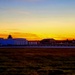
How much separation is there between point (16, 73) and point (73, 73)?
545 cm

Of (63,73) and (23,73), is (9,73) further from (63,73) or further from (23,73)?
(63,73)

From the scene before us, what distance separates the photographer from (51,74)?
25.9 meters

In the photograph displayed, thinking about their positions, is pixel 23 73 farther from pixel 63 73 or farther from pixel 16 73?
pixel 63 73

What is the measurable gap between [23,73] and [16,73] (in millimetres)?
742

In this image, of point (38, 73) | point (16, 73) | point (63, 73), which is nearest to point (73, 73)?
point (63, 73)

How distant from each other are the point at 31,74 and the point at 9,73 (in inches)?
92.4

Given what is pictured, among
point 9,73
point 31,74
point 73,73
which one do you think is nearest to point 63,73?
point 73,73

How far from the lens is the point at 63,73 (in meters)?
26.8

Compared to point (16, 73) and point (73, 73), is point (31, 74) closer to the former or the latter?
point (16, 73)

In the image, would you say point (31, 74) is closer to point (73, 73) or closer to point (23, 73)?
point (23, 73)

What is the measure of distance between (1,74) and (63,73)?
19.6 ft

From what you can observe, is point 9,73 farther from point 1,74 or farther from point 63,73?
point 63,73

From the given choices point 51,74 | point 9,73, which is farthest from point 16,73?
point 51,74

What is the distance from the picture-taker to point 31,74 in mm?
25469
